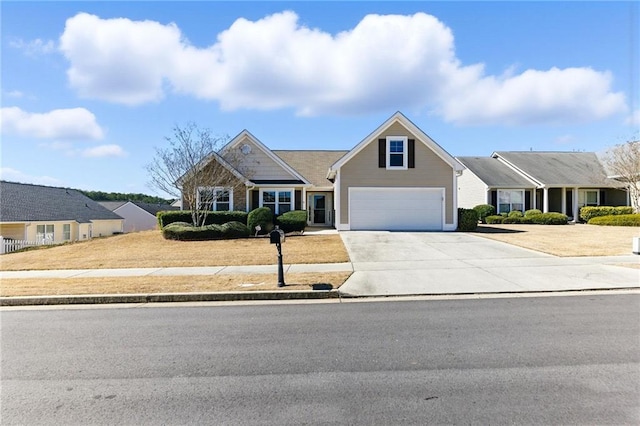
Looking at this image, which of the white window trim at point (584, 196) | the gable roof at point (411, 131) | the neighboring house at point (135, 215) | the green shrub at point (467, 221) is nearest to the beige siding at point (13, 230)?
the neighboring house at point (135, 215)

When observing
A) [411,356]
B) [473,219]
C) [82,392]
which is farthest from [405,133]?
[82,392]

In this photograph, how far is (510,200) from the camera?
103ft

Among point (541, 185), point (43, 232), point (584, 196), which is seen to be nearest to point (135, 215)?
point (43, 232)

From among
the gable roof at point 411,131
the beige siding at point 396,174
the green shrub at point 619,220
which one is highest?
the gable roof at point 411,131

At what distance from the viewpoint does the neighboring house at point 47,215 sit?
105 ft

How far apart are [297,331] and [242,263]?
22.4 ft

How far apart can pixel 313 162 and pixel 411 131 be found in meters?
10.1

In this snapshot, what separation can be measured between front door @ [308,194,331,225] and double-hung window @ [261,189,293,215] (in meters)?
4.04

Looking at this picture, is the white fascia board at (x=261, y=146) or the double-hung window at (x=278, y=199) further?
Answer: the white fascia board at (x=261, y=146)

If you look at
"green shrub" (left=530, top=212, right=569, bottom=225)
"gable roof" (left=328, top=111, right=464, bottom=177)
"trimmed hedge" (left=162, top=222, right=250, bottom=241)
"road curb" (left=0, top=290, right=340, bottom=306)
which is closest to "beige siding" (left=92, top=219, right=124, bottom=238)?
"trimmed hedge" (left=162, top=222, right=250, bottom=241)

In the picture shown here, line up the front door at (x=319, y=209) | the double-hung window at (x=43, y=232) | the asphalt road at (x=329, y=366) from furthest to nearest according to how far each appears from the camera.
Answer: the double-hung window at (x=43, y=232) → the front door at (x=319, y=209) → the asphalt road at (x=329, y=366)

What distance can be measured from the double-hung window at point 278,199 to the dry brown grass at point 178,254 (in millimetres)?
5524

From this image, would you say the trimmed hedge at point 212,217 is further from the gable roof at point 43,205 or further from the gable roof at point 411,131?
the gable roof at point 43,205

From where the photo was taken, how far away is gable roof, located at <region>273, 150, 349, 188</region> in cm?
2759
